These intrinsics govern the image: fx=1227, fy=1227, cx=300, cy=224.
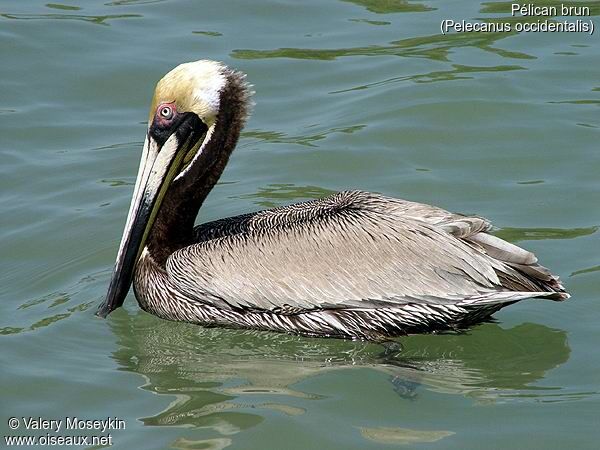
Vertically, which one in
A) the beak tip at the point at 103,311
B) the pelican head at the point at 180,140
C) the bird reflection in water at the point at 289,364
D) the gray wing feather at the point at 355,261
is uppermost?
the pelican head at the point at 180,140

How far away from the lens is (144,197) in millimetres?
7520

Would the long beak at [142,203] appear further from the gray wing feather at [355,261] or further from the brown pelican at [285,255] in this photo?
the gray wing feather at [355,261]

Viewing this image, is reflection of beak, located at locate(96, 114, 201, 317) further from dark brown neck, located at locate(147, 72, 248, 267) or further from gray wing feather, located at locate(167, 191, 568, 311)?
gray wing feather, located at locate(167, 191, 568, 311)

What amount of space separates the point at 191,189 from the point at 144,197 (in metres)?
0.30

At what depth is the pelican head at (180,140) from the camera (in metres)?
7.41

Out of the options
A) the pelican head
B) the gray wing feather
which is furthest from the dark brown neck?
the gray wing feather

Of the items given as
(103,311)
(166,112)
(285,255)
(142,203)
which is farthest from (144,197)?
(285,255)

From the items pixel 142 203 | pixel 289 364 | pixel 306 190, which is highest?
pixel 142 203

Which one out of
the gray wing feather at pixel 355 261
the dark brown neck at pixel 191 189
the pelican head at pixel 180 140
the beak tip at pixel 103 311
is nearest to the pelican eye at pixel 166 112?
the pelican head at pixel 180 140

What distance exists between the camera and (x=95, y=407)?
6.48m

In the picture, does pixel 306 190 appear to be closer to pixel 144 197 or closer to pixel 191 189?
pixel 191 189

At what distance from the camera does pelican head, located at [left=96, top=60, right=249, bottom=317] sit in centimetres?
741

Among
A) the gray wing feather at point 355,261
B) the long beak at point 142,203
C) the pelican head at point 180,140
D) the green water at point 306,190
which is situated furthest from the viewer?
the long beak at point 142,203

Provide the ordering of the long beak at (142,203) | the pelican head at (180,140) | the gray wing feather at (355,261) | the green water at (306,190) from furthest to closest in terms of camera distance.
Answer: the long beak at (142,203) < the pelican head at (180,140) < the gray wing feather at (355,261) < the green water at (306,190)
